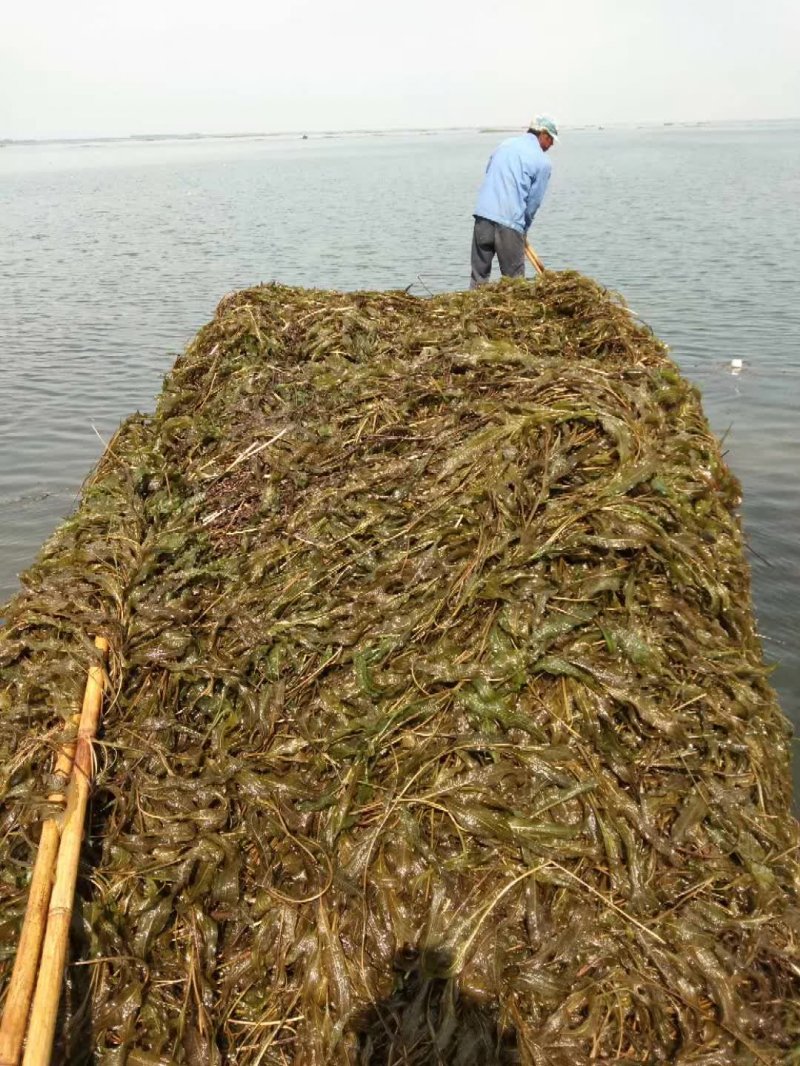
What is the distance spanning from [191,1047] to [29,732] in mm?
1225

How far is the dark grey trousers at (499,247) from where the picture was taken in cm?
700

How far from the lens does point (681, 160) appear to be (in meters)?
45.4

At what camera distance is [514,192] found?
6.88 meters

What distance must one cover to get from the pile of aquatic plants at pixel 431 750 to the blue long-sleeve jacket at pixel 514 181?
3691mm

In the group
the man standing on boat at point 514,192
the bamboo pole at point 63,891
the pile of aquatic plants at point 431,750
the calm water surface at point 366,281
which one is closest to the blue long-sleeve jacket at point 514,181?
the man standing on boat at point 514,192

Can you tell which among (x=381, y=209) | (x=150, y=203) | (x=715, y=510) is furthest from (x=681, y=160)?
(x=715, y=510)

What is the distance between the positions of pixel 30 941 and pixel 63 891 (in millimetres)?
153

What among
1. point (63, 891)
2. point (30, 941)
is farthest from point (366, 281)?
point (30, 941)

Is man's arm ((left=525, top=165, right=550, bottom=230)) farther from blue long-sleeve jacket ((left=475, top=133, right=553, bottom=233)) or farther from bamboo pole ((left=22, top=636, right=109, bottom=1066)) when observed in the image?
bamboo pole ((left=22, top=636, right=109, bottom=1066))

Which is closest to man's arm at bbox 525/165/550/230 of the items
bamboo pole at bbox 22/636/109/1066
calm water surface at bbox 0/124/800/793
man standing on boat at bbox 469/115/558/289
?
man standing on boat at bbox 469/115/558/289

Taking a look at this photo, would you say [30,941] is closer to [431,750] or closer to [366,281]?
[431,750]

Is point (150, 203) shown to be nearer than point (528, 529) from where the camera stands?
No

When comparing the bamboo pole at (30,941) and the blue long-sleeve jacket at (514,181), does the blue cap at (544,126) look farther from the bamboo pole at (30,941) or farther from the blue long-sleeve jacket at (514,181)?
the bamboo pole at (30,941)

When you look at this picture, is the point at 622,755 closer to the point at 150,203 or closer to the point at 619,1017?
the point at 619,1017
